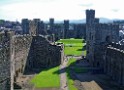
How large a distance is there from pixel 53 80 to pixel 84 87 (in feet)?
14.9

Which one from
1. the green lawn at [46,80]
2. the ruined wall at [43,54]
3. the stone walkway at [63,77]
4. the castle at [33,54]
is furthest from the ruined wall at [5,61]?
the ruined wall at [43,54]

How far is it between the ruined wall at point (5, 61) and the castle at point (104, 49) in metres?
22.2

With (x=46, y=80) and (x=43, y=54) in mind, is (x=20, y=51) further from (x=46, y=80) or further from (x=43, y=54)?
(x=46, y=80)

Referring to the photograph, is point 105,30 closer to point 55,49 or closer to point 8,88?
point 55,49

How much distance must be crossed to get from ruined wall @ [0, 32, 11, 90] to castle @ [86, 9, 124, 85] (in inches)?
874

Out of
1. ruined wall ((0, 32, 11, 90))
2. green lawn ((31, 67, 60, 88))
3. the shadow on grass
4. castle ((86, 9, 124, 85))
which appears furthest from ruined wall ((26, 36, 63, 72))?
ruined wall ((0, 32, 11, 90))

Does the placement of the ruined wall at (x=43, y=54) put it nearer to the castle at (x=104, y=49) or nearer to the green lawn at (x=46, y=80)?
the green lawn at (x=46, y=80)

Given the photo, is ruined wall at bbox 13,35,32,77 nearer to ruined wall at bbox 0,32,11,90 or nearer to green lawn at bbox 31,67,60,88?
green lawn at bbox 31,67,60,88

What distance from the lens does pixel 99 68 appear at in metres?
50.4

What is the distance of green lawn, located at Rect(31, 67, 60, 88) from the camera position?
38.5 meters

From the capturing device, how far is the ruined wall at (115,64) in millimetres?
40844

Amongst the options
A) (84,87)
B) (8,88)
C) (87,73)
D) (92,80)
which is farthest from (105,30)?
(8,88)

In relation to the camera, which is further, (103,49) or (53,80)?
A: (103,49)

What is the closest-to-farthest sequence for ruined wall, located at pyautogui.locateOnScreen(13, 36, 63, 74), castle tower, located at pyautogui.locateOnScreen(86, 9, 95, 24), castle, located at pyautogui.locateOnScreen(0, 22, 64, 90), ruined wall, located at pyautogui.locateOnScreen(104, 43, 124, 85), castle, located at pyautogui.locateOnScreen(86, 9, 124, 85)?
1. ruined wall, located at pyautogui.locateOnScreen(104, 43, 124, 85)
2. castle, located at pyautogui.locateOnScreen(86, 9, 124, 85)
3. castle, located at pyautogui.locateOnScreen(0, 22, 64, 90)
4. ruined wall, located at pyautogui.locateOnScreen(13, 36, 63, 74)
5. castle tower, located at pyautogui.locateOnScreen(86, 9, 95, 24)
